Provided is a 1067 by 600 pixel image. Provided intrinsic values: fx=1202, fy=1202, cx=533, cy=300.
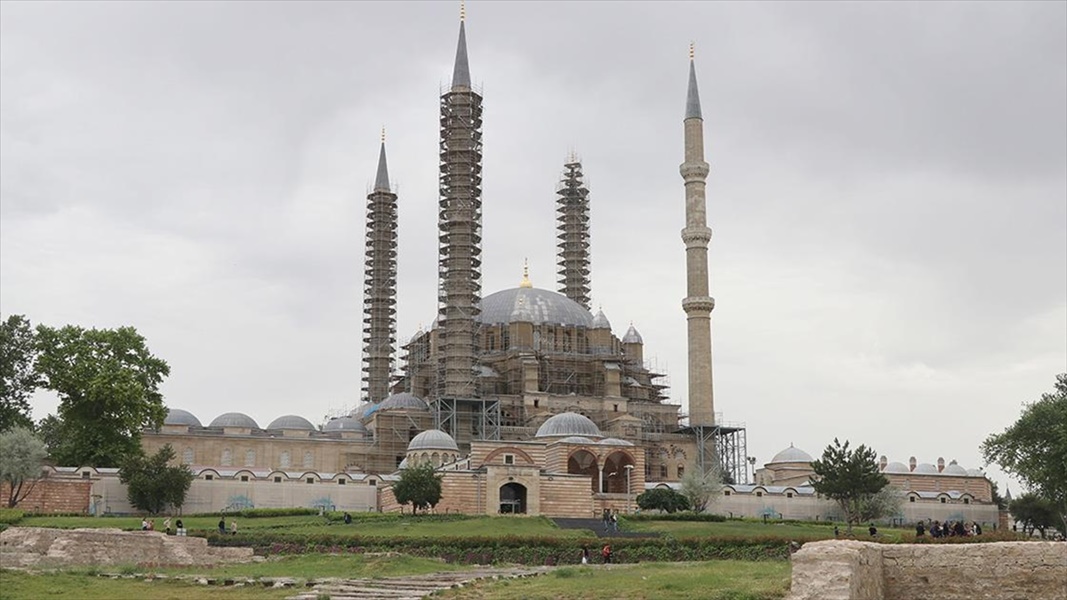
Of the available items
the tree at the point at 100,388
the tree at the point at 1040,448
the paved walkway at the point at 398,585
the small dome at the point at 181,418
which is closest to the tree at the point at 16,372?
the tree at the point at 100,388

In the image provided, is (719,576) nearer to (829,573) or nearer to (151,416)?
(829,573)

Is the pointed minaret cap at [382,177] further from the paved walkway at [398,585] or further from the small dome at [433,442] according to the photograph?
the paved walkway at [398,585]

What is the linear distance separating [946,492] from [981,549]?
47.8m

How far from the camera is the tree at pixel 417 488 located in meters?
46.7

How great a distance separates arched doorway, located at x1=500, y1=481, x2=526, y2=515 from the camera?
51.9m

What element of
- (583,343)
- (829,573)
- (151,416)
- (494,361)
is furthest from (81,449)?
(829,573)

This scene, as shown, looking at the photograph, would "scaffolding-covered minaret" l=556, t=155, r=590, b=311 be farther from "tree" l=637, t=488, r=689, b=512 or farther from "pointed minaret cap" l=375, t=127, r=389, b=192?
"tree" l=637, t=488, r=689, b=512

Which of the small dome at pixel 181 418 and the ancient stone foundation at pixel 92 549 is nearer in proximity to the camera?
the ancient stone foundation at pixel 92 549

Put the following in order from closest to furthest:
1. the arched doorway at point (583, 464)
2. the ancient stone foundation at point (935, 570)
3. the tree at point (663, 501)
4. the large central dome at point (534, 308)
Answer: the ancient stone foundation at point (935, 570) → the tree at point (663, 501) → the arched doorway at point (583, 464) → the large central dome at point (534, 308)

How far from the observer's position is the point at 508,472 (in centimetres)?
5166

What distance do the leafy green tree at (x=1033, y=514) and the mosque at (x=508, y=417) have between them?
283 centimetres

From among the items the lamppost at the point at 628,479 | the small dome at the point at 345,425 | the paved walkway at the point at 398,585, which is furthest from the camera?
the small dome at the point at 345,425

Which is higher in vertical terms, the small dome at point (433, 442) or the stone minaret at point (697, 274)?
the stone minaret at point (697, 274)

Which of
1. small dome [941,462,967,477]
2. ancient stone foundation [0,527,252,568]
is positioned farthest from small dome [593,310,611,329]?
ancient stone foundation [0,527,252,568]
